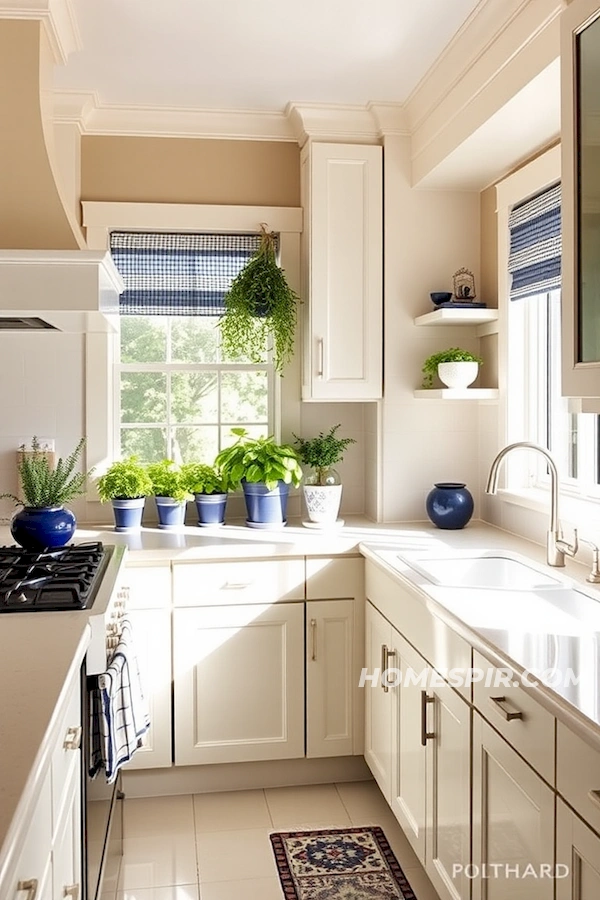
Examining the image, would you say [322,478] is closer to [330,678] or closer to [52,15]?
[330,678]

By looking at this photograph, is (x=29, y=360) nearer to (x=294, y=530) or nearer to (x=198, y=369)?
(x=198, y=369)

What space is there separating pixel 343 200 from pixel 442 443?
1.09m

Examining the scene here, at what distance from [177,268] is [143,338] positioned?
13.3 inches

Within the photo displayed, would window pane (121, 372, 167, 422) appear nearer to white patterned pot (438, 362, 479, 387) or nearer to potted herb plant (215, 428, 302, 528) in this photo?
potted herb plant (215, 428, 302, 528)

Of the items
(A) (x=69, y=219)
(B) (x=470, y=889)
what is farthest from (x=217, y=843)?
(A) (x=69, y=219)

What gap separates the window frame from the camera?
373cm

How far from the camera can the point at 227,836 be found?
9.82 ft

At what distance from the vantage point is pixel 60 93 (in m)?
3.49

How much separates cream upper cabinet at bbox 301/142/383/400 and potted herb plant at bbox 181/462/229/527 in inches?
20.7

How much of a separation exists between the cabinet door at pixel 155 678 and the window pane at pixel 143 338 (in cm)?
121

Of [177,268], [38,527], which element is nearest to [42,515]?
[38,527]

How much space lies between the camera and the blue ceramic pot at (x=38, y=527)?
9.23ft

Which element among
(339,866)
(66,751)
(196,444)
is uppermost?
(196,444)

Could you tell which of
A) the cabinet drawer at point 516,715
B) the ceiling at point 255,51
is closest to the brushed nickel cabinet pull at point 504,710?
the cabinet drawer at point 516,715
